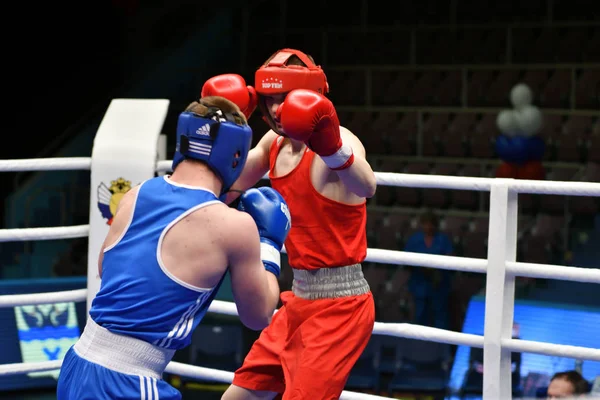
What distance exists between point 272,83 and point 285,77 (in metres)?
0.04

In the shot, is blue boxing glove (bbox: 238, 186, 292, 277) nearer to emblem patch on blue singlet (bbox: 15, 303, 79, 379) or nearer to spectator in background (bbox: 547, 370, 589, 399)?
spectator in background (bbox: 547, 370, 589, 399)

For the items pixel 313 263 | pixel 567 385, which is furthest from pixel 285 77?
pixel 567 385

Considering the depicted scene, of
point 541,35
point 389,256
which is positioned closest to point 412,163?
point 541,35

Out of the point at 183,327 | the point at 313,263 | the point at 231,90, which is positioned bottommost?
the point at 183,327

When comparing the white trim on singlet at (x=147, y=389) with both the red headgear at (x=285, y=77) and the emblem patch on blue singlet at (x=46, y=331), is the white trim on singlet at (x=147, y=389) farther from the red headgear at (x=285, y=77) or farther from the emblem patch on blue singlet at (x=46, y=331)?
the emblem patch on blue singlet at (x=46, y=331)

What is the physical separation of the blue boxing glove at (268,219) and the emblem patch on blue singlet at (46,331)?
220 centimetres

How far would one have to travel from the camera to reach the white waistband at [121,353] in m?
2.03

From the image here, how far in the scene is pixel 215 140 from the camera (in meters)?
2.02

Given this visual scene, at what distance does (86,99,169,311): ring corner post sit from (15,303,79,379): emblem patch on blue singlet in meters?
0.85

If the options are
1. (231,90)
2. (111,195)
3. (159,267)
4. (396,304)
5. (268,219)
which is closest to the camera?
(159,267)

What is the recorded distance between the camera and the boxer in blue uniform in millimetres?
1990

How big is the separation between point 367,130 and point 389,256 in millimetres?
6273

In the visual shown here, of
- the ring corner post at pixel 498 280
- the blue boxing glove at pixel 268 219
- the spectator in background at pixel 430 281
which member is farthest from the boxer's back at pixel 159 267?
the spectator in background at pixel 430 281

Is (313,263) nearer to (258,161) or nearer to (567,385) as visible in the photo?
(258,161)
